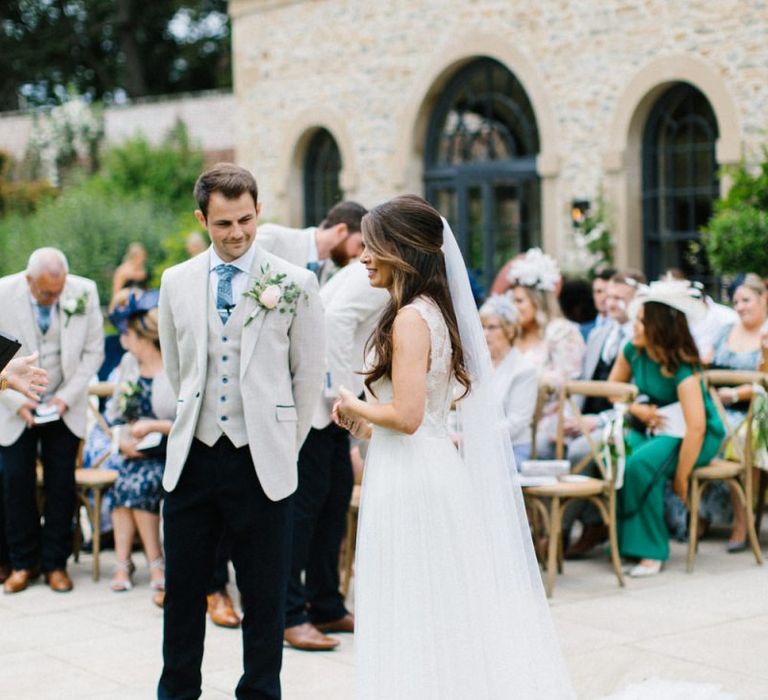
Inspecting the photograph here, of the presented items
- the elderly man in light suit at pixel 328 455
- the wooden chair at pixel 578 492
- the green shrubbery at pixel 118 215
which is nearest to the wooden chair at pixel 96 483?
the elderly man in light suit at pixel 328 455

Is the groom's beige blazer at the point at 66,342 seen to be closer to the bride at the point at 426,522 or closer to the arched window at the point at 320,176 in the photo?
the bride at the point at 426,522

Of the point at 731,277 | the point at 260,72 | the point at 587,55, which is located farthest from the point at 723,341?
the point at 260,72

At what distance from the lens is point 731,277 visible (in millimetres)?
12523

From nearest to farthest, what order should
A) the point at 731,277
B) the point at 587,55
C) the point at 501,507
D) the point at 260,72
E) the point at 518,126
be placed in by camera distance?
1. the point at 501,507
2. the point at 731,277
3. the point at 587,55
4. the point at 518,126
5. the point at 260,72

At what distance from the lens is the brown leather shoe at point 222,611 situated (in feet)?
20.8

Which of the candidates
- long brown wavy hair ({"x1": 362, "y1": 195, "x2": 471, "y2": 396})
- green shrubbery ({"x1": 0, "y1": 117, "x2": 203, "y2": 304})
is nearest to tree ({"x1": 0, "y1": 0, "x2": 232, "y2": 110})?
green shrubbery ({"x1": 0, "y1": 117, "x2": 203, "y2": 304})

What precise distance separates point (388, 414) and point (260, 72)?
51.5 ft

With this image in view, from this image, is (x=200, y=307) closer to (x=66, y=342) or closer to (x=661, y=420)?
(x=66, y=342)

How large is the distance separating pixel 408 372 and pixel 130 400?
3.29m

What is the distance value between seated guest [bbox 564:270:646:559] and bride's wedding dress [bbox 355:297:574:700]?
328cm

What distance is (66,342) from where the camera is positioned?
7238 millimetres

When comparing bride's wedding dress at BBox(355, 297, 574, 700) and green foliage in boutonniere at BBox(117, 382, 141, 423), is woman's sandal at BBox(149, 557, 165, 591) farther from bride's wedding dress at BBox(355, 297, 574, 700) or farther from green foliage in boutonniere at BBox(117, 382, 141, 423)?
bride's wedding dress at BBox(355, 297, 574, 700)

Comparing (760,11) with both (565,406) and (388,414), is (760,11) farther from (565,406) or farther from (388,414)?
(388,414)

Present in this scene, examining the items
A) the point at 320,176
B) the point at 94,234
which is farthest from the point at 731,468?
the point at 94,234
